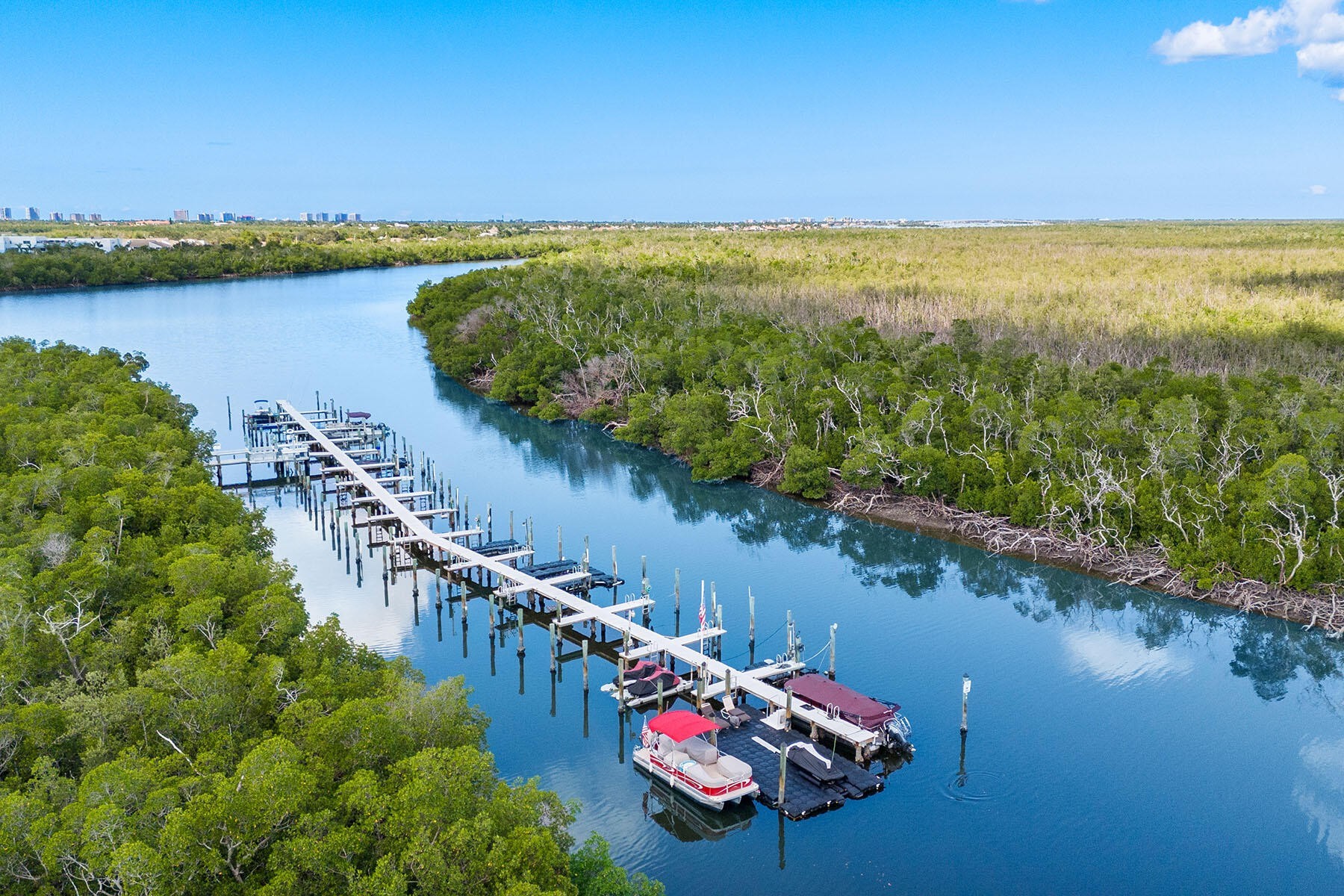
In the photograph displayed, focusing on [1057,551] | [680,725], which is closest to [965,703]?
[680,725]

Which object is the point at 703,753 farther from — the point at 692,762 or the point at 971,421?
the point at 971,421

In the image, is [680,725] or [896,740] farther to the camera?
[896,740]

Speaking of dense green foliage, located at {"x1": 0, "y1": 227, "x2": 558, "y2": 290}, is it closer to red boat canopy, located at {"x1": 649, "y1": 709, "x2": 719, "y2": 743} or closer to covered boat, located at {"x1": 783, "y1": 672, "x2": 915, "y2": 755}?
red boat canopy, located at {"x1": 649, "y1": 709, "x2": 719, "y2": 743}

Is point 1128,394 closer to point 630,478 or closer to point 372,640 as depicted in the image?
point 630,478

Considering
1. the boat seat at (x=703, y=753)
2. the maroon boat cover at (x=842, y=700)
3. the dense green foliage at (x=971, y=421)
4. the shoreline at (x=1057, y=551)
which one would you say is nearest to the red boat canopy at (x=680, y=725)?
the boat seat at (x=703, y=753)

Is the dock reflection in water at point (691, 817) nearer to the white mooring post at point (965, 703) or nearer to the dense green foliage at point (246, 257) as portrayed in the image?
the white mooring post at point (965, 703)

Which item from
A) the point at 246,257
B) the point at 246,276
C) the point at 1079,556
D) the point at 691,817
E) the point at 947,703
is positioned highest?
the point at 246,257

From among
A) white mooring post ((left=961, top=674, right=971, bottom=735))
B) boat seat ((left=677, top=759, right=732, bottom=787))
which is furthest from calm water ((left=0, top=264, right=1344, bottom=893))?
boat seat ((left=677, top=759, right=732, bottom=787))
